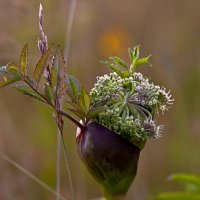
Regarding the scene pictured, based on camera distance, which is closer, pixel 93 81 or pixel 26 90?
pixel 26 90

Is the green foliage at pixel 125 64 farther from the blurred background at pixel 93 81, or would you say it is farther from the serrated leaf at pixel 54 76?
the blurred background at pixel 93 81

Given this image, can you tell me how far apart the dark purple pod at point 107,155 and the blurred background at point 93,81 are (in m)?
1.50

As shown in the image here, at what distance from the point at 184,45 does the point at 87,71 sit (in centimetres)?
89

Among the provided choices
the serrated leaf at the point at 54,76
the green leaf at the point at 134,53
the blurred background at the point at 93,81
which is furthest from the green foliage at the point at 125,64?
the blurred background at the point at 93,81

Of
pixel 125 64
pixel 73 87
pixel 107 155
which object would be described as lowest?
pixel 107 155

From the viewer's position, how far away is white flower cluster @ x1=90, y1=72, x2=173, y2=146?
1.24 metres

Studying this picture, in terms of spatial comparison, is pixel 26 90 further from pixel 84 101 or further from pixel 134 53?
pixel 134 53

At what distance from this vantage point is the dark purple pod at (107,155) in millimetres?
1251

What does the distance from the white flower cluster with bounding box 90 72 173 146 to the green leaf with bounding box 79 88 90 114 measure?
21 mm

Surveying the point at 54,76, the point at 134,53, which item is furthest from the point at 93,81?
the point at 54,76

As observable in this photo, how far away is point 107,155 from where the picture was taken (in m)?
1.25

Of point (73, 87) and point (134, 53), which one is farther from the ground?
point (134, 53)

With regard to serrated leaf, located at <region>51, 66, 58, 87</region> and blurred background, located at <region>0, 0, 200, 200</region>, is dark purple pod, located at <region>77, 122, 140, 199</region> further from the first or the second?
blurred background, located at <region>0, 0, 200, 200</region>

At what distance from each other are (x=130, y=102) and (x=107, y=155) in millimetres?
119
